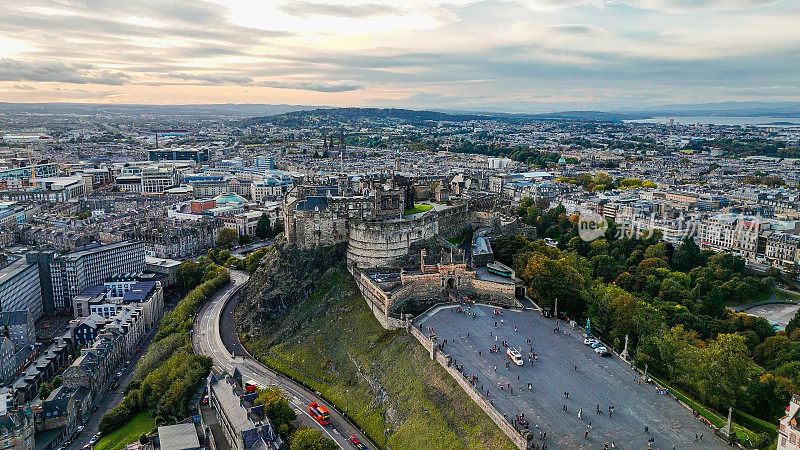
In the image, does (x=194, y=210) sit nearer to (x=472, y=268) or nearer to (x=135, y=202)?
(x=135, y=202)

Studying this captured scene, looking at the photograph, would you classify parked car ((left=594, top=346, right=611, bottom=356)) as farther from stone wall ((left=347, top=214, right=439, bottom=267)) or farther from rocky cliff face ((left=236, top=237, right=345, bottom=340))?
rocky cliff face ((left=236, top=237, right=345, bottom=340))

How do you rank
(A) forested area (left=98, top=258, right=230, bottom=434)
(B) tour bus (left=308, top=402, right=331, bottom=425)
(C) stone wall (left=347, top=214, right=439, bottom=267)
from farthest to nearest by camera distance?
(C) stone wall (left=347, top=214, right=439, bottom=267)
(A) forested area (left=98, top=258, right=230, bottom=434)
(B) tour bus (left=308, top=402, right=331, bottom=425)

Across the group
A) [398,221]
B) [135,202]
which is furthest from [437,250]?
[135,202]

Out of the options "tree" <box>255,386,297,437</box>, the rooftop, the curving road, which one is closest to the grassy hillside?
the curving road

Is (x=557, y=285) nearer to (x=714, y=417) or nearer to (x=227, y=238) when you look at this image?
(x=714, y=417)

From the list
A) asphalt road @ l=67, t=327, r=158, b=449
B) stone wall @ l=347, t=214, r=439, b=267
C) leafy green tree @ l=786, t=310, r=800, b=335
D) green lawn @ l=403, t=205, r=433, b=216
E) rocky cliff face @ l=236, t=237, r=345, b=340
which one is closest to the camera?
asphalt road @ l=67, t=327, r=158, b=449

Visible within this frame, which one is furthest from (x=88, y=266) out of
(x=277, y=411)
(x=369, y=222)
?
(x=277, y=411)
